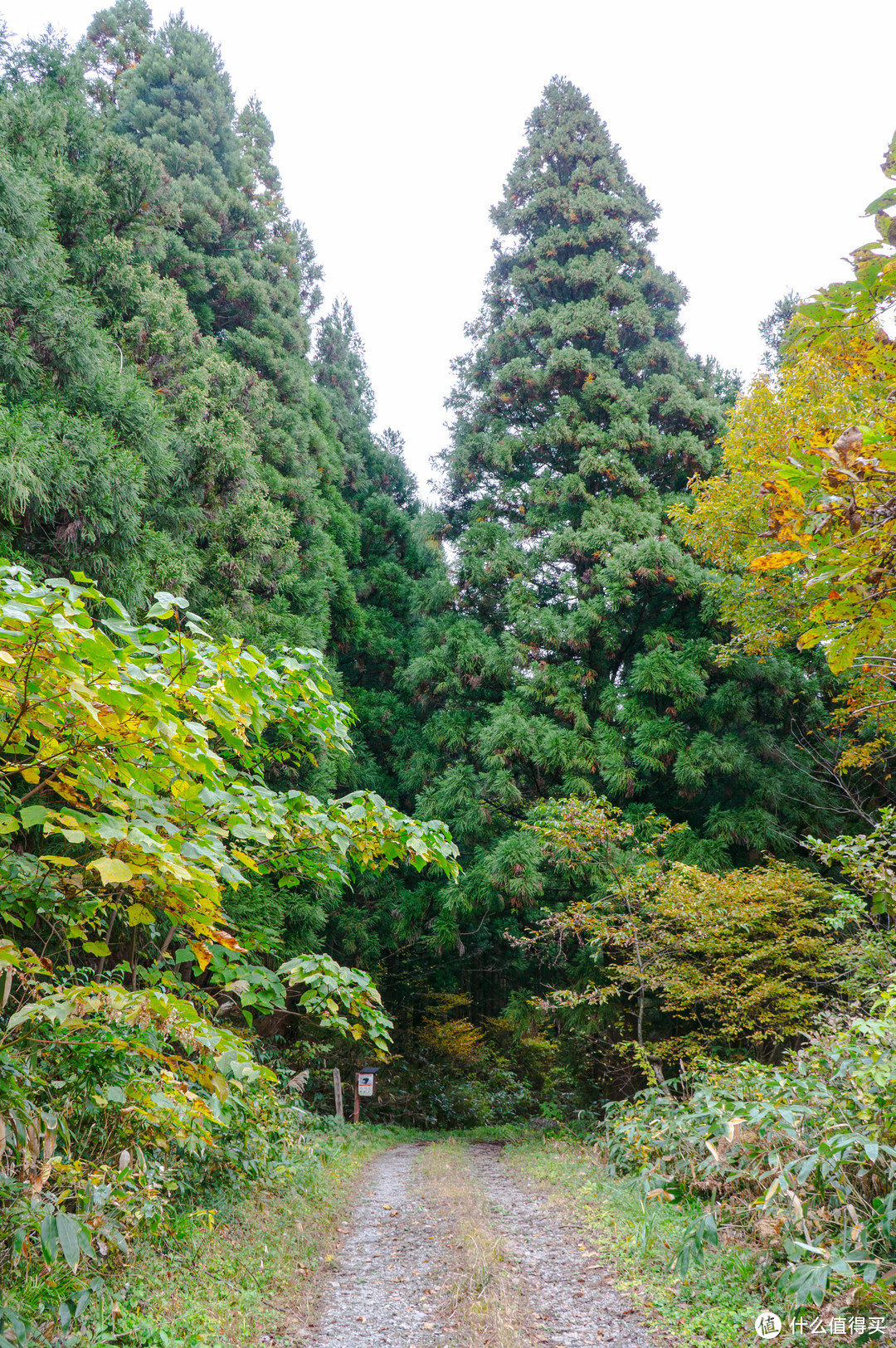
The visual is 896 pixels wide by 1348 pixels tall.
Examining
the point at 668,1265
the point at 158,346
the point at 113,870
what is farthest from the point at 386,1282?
the point at 158,346

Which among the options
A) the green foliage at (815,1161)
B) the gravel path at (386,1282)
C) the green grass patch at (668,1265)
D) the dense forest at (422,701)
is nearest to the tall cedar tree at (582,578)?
the dense forest at (422,701)

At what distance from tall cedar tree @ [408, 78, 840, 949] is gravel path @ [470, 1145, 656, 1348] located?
365 centimetres

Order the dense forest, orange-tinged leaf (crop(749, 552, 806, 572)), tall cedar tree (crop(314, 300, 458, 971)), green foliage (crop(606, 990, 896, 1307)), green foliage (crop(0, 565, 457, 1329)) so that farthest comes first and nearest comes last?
tall cedar tree (crop(314, 300, 458, 971)) → green foliage (crop(606, 990, 896, 1307)) → the dense forest → green foliage (crop(0, 565, 457, 1329)) → orange-tinged leaf (crop(749, 552, 806, 572))

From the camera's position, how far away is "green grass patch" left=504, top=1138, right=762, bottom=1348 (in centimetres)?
295

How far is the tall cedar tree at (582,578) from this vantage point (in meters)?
9.02

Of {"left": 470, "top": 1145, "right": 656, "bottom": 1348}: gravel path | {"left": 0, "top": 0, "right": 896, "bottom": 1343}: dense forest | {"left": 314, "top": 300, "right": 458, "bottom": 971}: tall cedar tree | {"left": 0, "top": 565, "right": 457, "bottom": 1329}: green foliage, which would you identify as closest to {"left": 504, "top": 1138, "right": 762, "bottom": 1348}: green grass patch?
{"left": 470, "top": 1145, "right": 656, "bottom": 1348}: gravel path

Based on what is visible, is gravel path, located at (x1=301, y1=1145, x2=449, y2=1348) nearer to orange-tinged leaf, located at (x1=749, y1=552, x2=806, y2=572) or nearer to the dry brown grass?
the dry brown grass

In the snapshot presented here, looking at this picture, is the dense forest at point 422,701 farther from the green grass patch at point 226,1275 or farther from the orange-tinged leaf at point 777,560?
the green grass patch at point 226,1275

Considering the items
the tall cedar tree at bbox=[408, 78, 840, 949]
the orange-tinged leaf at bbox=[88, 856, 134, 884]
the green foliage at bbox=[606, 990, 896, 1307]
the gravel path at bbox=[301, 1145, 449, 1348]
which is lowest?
the gravel path at bbox=[301, 1145, 449, 1348]

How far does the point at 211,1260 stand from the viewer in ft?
11.5

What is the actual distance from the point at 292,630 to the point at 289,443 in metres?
3.11

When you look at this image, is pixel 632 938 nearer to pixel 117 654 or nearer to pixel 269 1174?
pixel 269 1174

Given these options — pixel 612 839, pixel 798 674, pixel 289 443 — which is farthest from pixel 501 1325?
pixel 289 443

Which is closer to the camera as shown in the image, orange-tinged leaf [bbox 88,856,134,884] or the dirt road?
orange-tinged leaf [bbox 88,856,134,884]
